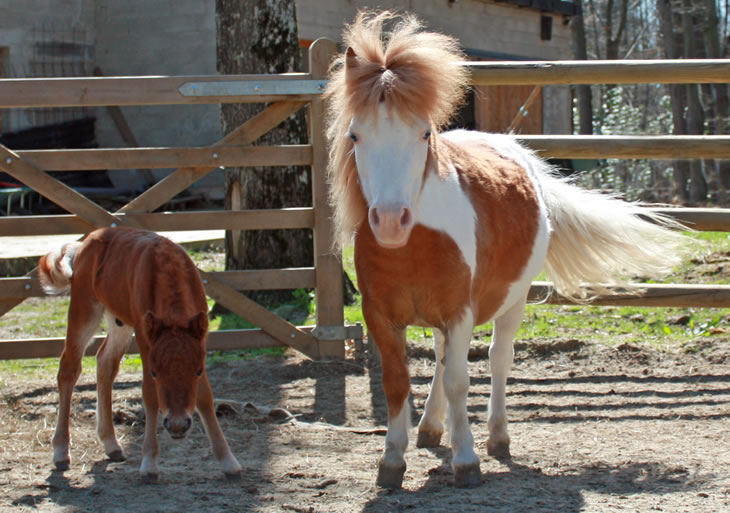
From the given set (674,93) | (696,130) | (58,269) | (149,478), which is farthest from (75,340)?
(674,93)

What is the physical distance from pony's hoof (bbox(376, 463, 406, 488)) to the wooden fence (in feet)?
7.13

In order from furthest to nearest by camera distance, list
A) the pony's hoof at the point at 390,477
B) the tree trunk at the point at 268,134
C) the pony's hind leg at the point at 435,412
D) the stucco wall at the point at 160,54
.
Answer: the stucco wall at the point at 160,54, the tree trunk at the point at 268,134, the pony's hind leg at the point at 435,412, the pony's hoof at the point at 390,477

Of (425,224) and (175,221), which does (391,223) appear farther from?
(175,221)

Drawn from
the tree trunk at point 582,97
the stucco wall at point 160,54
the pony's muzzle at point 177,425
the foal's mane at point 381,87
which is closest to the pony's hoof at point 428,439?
the foal's mane at point 381,87

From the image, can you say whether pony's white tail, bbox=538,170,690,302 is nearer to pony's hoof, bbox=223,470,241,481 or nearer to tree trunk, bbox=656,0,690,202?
pony's hoof, bbox=223,470,241,481

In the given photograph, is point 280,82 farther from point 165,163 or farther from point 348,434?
point 348,434

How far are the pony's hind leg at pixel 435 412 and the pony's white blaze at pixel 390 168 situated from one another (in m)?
1.16

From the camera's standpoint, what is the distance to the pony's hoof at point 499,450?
4.29 m

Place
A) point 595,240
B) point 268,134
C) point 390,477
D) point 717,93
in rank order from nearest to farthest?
1. point 390,477
2. point 595,240
3. point 268,134
4. point 717,93

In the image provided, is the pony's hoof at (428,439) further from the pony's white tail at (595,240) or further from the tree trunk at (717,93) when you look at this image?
the tree trunk at (717,93)

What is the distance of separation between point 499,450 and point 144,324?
6.26ft

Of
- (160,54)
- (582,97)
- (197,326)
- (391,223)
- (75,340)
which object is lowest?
(75,340)

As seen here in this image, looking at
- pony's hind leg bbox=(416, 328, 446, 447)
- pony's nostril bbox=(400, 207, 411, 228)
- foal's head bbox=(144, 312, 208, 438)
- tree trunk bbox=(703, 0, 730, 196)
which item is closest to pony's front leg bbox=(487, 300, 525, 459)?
pony's hind leg bbox=(416, 328, 446, 447)

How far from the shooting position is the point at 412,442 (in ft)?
15.2
